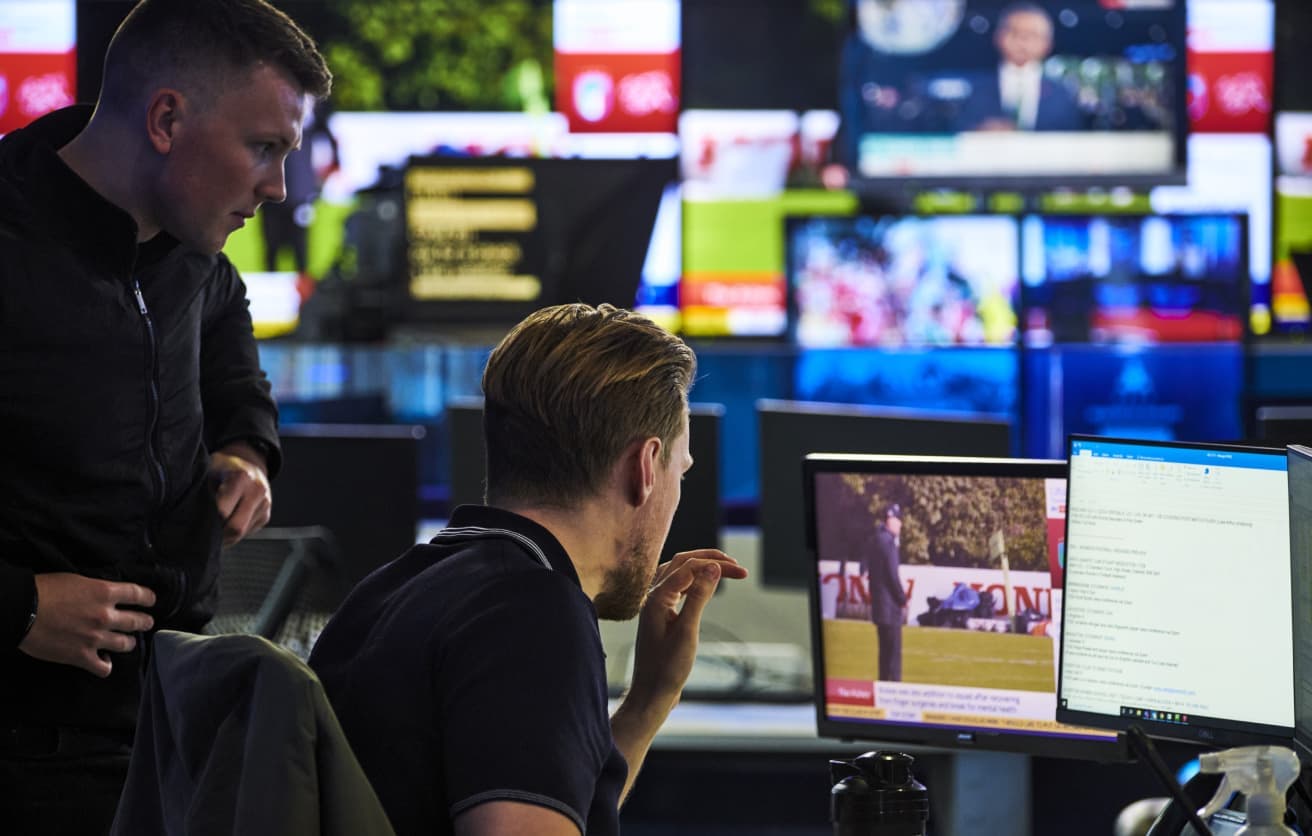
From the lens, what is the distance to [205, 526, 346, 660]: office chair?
2.60 m

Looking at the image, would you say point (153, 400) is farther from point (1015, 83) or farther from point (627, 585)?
point (1015, 83)

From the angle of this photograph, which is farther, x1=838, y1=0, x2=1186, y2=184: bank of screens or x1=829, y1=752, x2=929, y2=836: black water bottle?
x1=838, y1=0, x2=1186, y2=184: bank of screens

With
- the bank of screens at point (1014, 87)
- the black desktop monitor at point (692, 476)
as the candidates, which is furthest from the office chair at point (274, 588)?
the bank of screens at point (1014, 87)

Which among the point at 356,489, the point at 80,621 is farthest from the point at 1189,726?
the point at 356,489

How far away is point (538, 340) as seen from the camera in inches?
47.9

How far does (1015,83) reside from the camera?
4.59 meters

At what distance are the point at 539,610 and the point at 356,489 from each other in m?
1.96

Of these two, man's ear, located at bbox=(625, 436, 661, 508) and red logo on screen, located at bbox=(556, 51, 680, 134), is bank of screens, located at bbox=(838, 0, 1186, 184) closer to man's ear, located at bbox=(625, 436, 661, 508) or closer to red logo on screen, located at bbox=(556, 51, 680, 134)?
red logo on screen, located at bbox=(556, 51, 680, 134)

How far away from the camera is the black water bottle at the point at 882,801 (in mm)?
1353

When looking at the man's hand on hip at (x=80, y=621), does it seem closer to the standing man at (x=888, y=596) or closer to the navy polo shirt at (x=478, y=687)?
the navy polo shirt at (x=478, y=687)

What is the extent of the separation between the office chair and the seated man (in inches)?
55.0

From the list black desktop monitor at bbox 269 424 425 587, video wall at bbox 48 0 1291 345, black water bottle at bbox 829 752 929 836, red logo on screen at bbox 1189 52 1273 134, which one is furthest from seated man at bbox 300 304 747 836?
red logo on screen at bbox 1189 52 1273 134

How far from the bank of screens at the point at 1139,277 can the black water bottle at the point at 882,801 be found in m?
3.14

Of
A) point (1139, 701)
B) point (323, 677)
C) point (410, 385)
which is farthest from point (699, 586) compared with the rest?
point (410, 385)
